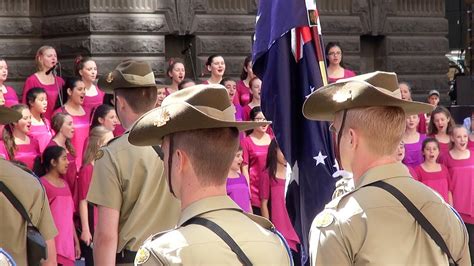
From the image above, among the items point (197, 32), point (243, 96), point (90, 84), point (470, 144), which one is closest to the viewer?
point (90, 84)

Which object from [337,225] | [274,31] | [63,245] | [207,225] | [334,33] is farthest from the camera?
[334,33]

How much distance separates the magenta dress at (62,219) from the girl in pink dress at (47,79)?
2.63 m

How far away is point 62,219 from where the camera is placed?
9828mm

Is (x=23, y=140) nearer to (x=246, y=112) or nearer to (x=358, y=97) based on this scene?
(x=246, y=112)

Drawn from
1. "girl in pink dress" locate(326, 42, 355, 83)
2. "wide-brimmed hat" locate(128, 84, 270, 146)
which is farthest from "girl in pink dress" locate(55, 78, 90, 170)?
"wide-brimmed hat" locate(128, 84, 270, 146)

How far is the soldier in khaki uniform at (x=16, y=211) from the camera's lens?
5871 mm

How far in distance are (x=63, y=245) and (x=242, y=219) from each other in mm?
6158

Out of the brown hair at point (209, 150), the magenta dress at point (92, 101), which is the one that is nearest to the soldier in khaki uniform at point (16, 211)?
the brown hair at point (209, 150)

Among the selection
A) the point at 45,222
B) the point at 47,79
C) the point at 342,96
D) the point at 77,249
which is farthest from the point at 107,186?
the point at 47,79

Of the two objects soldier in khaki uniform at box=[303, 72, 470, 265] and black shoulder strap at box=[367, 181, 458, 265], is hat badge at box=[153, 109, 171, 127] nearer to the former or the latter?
soldier in khaki uniform at box=[303, 72, 470, 265]

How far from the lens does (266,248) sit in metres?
3.82


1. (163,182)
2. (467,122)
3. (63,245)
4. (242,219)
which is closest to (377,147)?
(242,219)

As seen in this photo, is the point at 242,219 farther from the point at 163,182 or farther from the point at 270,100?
Answer: the point at 270,100

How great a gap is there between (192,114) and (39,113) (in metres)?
8.09
